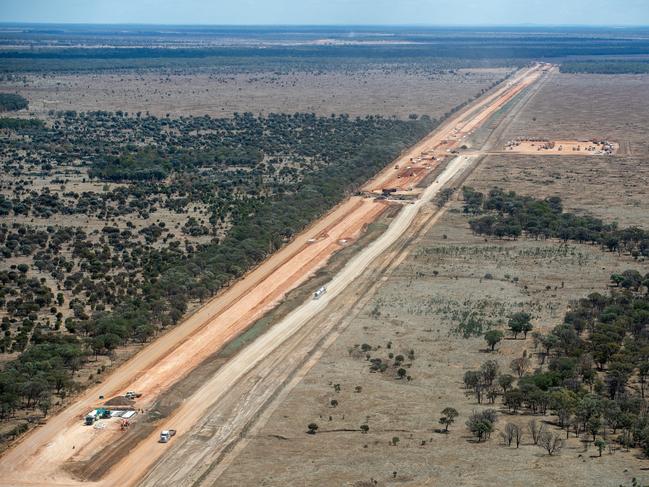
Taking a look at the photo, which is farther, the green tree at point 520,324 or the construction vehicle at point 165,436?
the green tree at point 520,324

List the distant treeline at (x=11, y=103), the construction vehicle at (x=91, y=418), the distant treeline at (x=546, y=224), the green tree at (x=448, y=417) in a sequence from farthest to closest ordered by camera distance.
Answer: the distant treeline at (x=11, y=103), the distant treeline at (x=546, y=224), the construction vehicle at (x=91, y=418), the green tree at (x=448, y=417)

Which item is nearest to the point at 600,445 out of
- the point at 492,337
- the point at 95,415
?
the point at 492,337

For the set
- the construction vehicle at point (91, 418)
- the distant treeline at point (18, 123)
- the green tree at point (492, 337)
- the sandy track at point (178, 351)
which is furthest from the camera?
the distant treeline at point (18, 123)

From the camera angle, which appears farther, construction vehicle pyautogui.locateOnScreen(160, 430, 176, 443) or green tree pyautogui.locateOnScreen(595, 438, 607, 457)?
construction vehicle pyautogui.locateOnScreen(160, 430, 176, 443)

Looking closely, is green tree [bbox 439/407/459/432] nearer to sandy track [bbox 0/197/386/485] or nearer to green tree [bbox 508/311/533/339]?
sandy track [bbox 0/197/386/485]

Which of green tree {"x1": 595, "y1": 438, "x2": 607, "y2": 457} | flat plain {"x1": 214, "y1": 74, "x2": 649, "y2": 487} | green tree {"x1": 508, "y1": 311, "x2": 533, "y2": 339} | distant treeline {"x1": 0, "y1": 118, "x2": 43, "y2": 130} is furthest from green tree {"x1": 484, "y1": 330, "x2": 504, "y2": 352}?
distant treeline {"x1": 0, "y1": 118, "x2": 43, "y2": 130}

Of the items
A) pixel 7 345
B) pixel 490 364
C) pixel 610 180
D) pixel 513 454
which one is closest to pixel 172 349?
pixel 7 345

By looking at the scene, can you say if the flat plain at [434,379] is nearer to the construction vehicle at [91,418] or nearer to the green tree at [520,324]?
the green tree at [520,324]

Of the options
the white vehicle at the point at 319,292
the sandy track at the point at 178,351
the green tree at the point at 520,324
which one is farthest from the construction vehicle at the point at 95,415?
the green tree at the point at 520,324
